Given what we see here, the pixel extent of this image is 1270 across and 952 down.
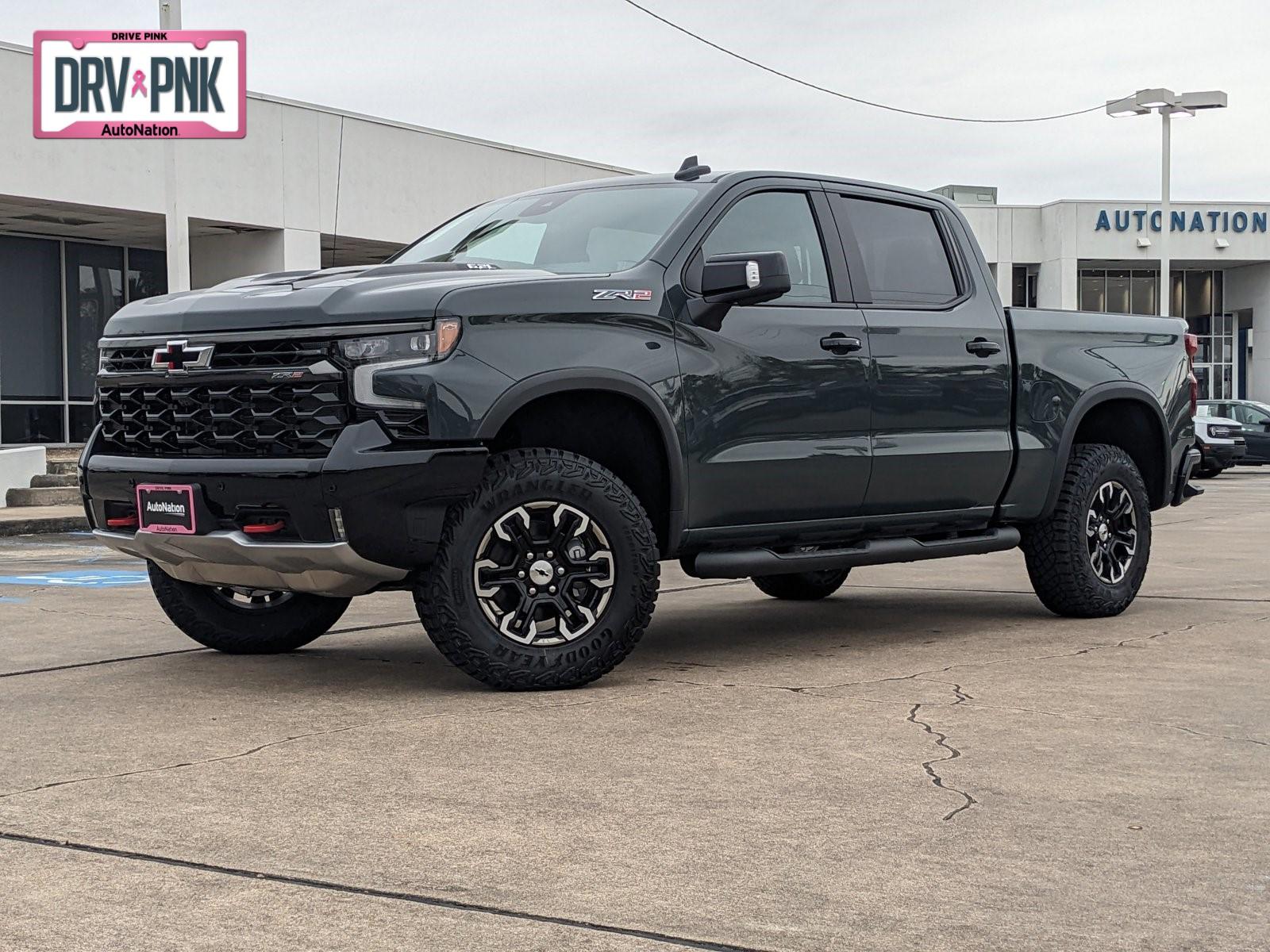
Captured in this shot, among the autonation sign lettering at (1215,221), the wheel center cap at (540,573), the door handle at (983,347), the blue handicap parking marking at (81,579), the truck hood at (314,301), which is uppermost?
the autonation sign lettering at (1215,221)

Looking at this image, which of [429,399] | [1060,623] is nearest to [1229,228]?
[1060,623]

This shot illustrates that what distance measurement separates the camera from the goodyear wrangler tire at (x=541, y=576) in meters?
5.98

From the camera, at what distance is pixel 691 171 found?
23.9ft

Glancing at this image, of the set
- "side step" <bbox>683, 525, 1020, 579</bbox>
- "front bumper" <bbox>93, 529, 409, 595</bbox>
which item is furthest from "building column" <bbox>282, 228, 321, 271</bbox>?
"front bumper" <bbox>93, 529, 409, 595</bbox>

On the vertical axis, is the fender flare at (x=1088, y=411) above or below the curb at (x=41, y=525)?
above

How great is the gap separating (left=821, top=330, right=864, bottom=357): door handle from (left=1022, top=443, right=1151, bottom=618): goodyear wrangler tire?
176 centimetres

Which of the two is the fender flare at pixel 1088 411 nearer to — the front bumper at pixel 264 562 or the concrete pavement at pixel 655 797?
the concrete pavement at pixel 655 797

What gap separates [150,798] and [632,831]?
4.29 feet

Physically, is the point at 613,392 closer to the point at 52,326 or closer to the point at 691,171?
the point at 691,171

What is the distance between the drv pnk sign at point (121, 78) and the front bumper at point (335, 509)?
1635 cm

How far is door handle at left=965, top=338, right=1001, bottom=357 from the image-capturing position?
783 centimetres

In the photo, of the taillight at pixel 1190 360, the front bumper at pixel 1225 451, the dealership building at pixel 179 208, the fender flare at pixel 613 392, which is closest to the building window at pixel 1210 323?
the front bumper at pixel 1225 451

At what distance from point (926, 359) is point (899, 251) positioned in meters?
0.57

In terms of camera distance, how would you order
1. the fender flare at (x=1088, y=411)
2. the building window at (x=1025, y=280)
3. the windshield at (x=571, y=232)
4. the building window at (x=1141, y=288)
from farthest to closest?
the building window at (x=1141, y=288) < the building window at (x=1025, y=280) < the fender flare at (x=1088, y=411) < the windshield at (x=571, y=232)
